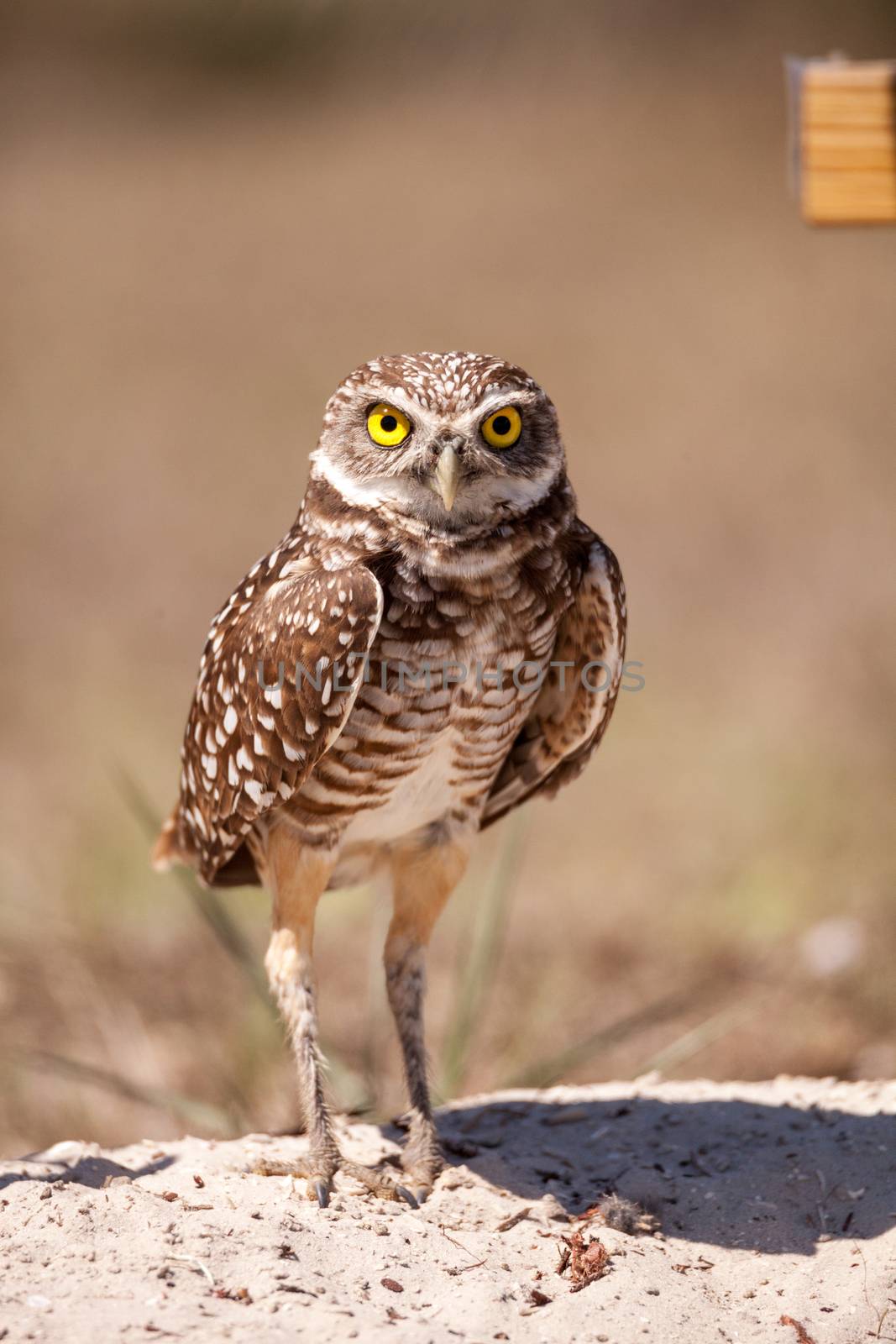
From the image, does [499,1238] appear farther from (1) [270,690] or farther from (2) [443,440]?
(2) [443,440]

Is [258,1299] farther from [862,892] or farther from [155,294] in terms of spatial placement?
[155,294]

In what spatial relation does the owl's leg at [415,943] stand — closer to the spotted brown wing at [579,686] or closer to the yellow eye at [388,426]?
the spotted brown wing at [579,686]

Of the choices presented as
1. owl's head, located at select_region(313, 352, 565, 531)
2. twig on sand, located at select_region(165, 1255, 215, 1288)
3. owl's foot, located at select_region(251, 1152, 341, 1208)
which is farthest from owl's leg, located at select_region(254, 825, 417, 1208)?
owl's head, located at select_region(313, 352, 565, 531)

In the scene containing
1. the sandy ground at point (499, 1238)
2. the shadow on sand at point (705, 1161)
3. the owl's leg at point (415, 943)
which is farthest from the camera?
the owl's leg at point (415, 943)

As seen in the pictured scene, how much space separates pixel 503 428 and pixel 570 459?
30.1 ft

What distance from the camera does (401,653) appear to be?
11.2 feet

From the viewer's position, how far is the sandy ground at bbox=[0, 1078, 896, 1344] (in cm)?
290

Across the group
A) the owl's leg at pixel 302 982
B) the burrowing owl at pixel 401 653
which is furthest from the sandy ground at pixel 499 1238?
the burrowing owl at pixel 401 653

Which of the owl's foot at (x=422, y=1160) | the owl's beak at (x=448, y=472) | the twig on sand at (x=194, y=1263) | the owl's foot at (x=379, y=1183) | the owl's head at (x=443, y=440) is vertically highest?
the owl's head at (x=443, y=440)

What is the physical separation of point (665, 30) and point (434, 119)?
318 cm

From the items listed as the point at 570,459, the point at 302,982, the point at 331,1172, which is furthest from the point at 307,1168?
the point at 570,459

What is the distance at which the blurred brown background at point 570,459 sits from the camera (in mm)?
5910

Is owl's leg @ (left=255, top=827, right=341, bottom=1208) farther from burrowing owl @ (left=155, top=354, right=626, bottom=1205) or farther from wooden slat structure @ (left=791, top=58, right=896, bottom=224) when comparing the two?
wooden slat structure @ (left=791, top=58, right=896, bottom=224)

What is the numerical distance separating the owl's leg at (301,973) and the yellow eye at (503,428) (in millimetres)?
1111
